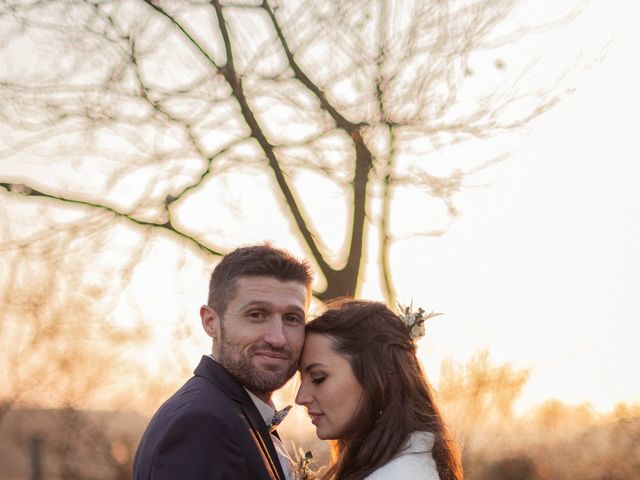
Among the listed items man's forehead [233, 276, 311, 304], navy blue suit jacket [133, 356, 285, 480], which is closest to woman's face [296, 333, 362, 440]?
man's forehead [233, 276, 311, 304]

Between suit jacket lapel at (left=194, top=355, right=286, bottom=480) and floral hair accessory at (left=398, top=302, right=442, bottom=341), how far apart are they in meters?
0.90

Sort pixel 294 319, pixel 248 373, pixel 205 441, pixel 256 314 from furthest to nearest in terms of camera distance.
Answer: pixel 294 319 → pixel 256 314 → pixel 248 373 → pixel 205 441

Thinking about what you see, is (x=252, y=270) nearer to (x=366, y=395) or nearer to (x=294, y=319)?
(x=294, y=319)

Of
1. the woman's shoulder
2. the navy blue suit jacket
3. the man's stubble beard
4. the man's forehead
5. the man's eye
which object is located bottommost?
the woman's shoulder

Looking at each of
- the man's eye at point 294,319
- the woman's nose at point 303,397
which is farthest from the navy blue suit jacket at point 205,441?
the man's eye at point 294,319

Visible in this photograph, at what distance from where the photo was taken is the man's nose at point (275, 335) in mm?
3891

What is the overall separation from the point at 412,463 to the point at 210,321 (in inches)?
46.2

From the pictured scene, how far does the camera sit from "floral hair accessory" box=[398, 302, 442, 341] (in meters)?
4.21

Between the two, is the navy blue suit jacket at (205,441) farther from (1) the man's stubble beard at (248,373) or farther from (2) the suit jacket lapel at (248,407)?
(1) the man's stubble beard at (248,373)

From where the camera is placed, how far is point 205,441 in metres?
3.27

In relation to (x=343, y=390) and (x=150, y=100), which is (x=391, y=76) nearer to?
(x=150, y=100)

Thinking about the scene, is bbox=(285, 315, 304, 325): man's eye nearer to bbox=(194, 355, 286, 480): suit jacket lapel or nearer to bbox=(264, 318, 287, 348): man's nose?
bbox=(264, 318, 287, 348): man's nose

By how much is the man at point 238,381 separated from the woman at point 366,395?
0.14 meters

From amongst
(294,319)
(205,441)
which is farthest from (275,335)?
(205,441)
